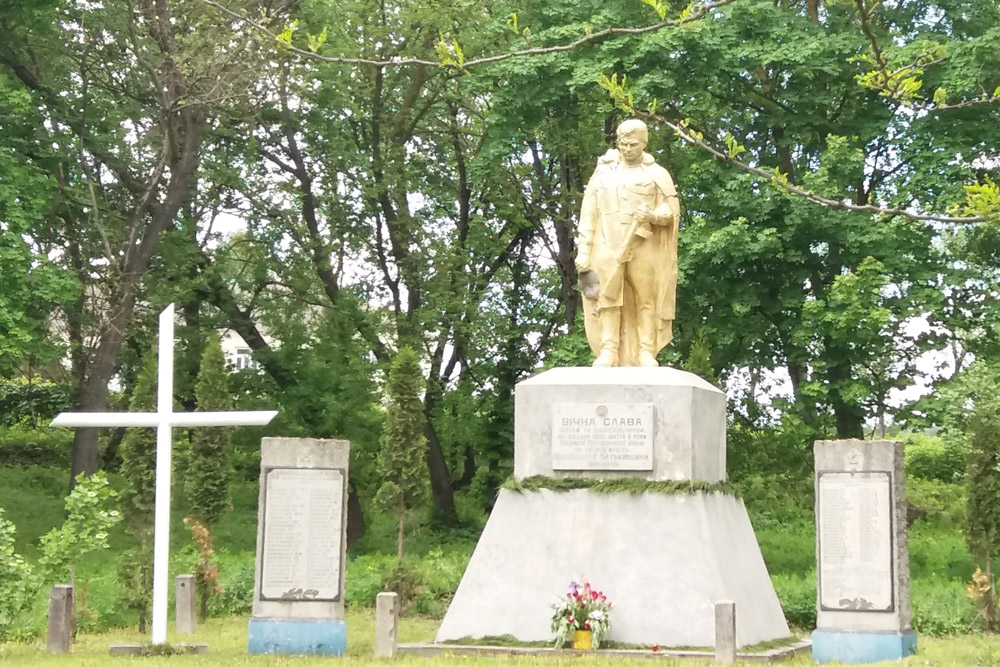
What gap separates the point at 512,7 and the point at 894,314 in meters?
7.21

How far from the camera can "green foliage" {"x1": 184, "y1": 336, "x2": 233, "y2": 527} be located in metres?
17.2

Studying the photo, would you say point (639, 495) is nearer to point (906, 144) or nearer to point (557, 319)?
point (906, 144)

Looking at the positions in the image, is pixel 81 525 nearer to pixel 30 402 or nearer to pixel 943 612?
pixel 943 612

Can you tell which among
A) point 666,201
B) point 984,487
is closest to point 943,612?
point 984,487

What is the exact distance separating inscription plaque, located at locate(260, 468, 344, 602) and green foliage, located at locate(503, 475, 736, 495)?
1747mm

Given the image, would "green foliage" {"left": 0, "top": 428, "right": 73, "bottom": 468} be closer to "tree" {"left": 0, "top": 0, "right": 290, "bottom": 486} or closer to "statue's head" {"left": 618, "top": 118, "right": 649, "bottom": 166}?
"tree" {"left": 0, "top": 0, "right": 290, "bottom": 486}

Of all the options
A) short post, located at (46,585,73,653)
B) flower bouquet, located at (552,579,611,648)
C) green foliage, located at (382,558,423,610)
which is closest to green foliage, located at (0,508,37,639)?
short post, located at (46,585,73,653)

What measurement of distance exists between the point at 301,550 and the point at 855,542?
4.51 m

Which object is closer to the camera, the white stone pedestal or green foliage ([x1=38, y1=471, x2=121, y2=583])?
the white stone pedestal

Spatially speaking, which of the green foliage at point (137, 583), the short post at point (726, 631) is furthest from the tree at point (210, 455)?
the short post at point (726, 631)

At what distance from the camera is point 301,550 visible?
37.8 ft

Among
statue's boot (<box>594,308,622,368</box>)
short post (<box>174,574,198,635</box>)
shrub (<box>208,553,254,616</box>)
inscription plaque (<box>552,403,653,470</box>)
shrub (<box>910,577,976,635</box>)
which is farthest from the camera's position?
shrub (<box>208,553,254,616</box>)

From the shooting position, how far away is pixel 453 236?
2495 cm

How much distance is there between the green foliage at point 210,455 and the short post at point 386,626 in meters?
Answer: 6.70
